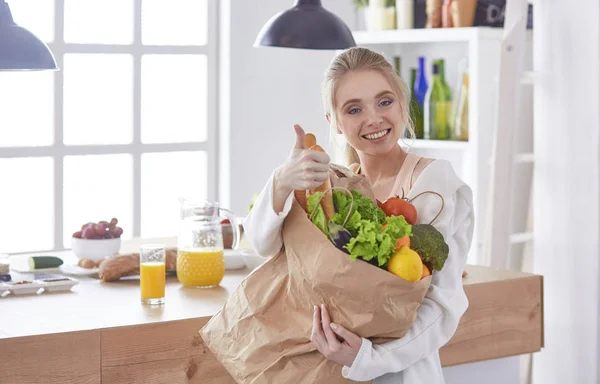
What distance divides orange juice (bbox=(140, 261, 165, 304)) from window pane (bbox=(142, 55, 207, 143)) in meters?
2.13

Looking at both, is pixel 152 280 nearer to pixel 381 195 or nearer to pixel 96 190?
pixel 381 195

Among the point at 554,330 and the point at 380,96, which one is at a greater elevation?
the point at 380,96

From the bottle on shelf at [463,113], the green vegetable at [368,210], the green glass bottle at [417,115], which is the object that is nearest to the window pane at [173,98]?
the green glass bottle at [417,115]

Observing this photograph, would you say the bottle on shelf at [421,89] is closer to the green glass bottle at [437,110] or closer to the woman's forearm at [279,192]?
the green glass bottle at [437,110]

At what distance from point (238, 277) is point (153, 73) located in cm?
193

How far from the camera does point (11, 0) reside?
3779 mm

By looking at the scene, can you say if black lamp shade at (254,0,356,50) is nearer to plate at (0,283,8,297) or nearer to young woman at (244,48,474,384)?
young woman at (244,48,474,384)

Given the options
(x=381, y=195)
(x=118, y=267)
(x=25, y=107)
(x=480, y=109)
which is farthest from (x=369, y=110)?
(x=25, y=107)

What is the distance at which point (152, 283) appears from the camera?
2.06m

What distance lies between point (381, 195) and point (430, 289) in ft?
0.80

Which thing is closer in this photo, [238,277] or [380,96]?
[380,96]

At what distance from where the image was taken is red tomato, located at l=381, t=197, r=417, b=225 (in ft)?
5.03

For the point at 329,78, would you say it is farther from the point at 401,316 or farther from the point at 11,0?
the point at 11,0

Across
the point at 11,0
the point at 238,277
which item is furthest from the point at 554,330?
the point at 11,0
